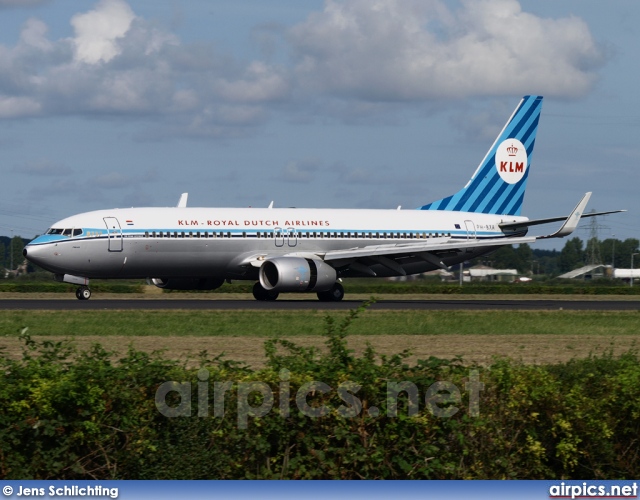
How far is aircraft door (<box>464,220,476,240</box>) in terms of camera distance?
5538 centimetres

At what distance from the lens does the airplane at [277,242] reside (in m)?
46.8

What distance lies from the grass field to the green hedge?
8.33m

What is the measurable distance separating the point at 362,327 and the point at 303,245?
61.7 ft

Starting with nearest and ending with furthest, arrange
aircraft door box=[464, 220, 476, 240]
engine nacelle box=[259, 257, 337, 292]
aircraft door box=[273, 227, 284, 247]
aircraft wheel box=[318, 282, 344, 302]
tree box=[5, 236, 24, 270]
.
→ engine nacelle box=[259, 257, 337, 292] → aircraft door box=[273, 227, 284, 247] → aircraft wheel box=[318, 282, 344, 302] → aircraft door box=[464, 220, 476, 240] → tree box=[5, 236, 24, 270]

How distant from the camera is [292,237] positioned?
51031 millimetres

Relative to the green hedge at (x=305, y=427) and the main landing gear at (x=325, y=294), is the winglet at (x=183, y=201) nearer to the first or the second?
the main landing gear at (x=325, y=294)

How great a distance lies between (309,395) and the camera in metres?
12.4

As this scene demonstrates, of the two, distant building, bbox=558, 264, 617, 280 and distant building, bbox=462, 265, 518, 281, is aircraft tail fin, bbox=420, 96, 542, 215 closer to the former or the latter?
distant building, bbox=462, 265, 518, 281

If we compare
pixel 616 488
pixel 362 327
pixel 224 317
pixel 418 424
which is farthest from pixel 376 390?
pixel 224 317

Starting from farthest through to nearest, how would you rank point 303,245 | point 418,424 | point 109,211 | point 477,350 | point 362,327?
point 303,245 → point 109,211 → point 362,327 → point 477,350 → point 418,424

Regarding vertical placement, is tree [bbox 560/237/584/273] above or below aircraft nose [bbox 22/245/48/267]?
above

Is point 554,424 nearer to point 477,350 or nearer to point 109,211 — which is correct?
point 477,350

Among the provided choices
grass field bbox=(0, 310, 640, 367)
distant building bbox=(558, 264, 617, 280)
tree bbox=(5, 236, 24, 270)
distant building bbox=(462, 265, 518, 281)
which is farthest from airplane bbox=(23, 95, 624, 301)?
distant building bbox=(558, 264, 617, 280)

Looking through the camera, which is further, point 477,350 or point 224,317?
point 224,317
